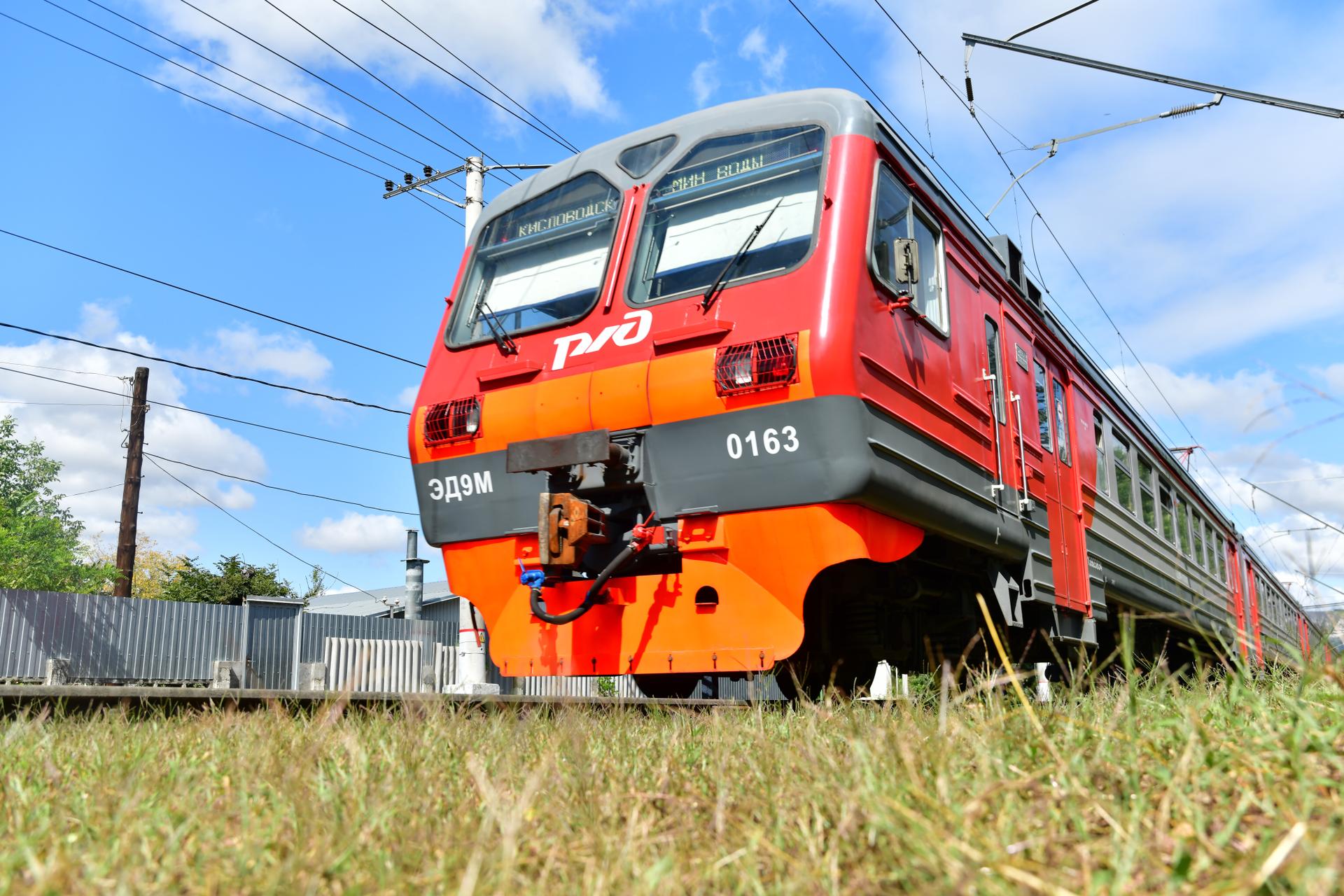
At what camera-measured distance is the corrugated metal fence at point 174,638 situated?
A: 17156mm

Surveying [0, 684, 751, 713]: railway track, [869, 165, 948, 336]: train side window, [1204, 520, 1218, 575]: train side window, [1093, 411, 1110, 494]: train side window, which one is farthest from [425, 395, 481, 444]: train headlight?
[1204, 520, 1218, 575]: train side window

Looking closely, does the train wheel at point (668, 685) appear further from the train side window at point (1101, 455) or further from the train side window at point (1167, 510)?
the train side window at point (1167, 510)

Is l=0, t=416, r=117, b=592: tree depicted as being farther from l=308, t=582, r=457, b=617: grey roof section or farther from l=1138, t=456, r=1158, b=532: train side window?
l=1138, t=456, r=1158, b=532: train side window

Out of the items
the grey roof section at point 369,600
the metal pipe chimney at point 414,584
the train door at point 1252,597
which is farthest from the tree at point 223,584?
the train door at point 1252,597

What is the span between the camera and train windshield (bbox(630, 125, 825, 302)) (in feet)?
16.5

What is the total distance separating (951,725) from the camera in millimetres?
2428

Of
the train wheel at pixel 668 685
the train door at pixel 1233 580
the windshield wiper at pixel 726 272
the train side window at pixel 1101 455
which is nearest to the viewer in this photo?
the windshield wiper at pixel 726 272

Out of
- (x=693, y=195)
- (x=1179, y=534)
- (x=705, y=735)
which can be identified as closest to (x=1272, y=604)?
(x=1179, y=534)

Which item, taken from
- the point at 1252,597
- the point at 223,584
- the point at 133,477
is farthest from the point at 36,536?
the point at 1252,597

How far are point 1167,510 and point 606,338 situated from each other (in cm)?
814

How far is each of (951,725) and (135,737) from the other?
7.27ft

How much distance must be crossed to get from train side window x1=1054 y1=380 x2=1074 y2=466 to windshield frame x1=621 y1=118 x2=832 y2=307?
3156 mm

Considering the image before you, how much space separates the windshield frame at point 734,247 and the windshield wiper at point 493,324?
0.73 metres

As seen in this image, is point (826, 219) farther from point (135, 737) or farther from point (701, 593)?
point (135, 737)
